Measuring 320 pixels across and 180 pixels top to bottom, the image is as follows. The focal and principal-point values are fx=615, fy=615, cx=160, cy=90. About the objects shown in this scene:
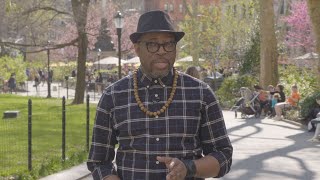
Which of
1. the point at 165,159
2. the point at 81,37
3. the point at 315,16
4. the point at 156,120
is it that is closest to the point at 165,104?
the point at 156,120

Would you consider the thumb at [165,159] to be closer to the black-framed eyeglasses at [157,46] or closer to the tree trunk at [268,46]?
the black-framed eyeglasses at [157,46]

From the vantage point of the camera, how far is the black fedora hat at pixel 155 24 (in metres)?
3.17

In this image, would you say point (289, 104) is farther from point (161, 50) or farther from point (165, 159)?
point (165, 159)

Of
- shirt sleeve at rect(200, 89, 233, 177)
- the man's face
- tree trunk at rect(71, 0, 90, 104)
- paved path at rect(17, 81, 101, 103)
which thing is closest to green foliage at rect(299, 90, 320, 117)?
tree trunk at rect(71, 0, 90, 104)

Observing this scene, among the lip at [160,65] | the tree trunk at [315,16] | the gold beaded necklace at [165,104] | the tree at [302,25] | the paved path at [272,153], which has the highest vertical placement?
the tree at [302,25]

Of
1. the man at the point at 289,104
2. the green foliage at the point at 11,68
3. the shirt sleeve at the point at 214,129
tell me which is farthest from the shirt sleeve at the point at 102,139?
the green foliage at the point at 11,68

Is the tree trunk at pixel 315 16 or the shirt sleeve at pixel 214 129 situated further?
the tree trunk at pixel 315 16

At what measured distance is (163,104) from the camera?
10.5 ft

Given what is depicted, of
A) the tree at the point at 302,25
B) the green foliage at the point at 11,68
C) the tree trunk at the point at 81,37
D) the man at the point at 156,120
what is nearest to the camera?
the man at the point at 156,120

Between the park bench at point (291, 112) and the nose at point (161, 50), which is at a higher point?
the nose at point (161, 50)

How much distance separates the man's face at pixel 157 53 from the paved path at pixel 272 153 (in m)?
6.71

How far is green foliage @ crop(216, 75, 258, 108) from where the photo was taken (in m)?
30.6

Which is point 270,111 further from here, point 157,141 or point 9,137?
point 157,141

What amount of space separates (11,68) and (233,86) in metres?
20.2
